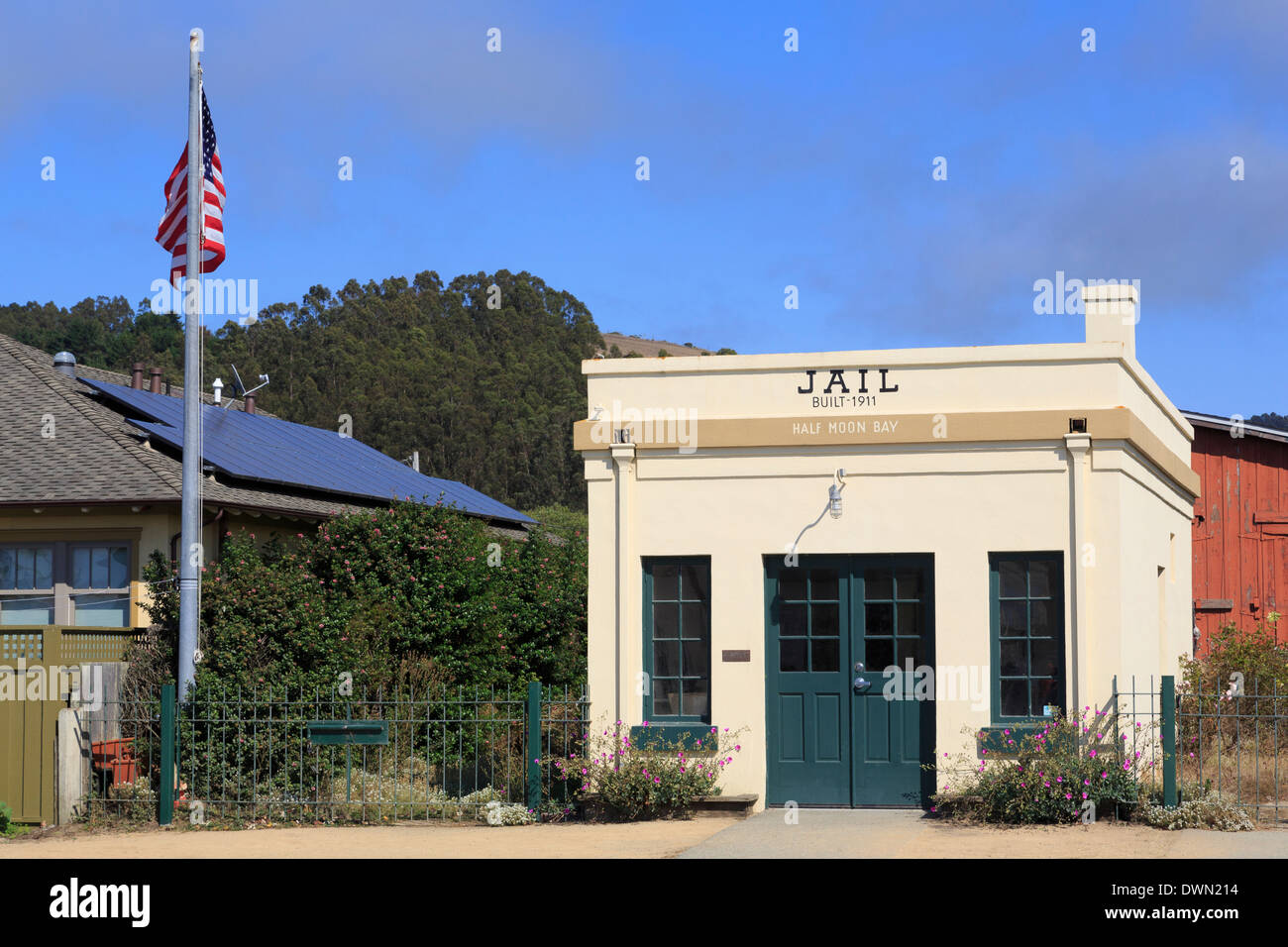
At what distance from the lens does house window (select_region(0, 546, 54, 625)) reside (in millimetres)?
17734

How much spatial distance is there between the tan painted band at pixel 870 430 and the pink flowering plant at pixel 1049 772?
8.50 ft

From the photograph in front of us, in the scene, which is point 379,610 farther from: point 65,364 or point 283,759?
point 65,364

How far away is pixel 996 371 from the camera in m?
13.2

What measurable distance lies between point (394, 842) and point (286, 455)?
11696mm

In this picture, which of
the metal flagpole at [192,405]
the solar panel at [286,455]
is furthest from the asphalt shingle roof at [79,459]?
the metal flagpole at [192,405]

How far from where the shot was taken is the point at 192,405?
14.0 m

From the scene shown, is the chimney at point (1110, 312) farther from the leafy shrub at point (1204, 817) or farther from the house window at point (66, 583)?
the house window at point (66, 583)

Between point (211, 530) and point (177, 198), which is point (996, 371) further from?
point (211, 530)

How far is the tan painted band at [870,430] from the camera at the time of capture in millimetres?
12906

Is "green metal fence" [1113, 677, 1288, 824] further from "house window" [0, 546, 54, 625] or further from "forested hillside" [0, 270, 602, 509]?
"forested hillside" [0, 270, 602, 509]

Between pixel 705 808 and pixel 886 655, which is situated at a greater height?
pixel 886 655

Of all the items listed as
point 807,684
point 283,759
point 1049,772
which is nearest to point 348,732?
point 283,759
